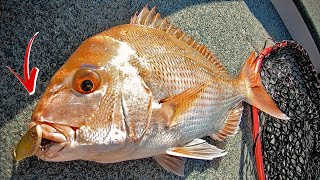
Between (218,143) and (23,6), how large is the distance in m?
0.84

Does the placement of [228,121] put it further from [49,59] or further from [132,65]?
[49,59]

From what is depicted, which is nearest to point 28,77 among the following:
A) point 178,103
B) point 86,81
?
point 86,81

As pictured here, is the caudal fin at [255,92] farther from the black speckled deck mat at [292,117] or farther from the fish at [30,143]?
the fish at [30,143]

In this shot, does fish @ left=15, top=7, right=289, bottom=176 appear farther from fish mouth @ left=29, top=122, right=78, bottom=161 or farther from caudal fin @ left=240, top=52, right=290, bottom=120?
caudal fin @ left=240, top=52, right=290, bottom=120

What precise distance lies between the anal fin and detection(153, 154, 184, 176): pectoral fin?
0.19m

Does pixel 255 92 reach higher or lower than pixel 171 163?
higher

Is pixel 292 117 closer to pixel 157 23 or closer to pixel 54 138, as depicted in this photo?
pixel 157 23

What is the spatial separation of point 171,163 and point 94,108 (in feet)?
1.44

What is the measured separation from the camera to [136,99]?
1.10 m

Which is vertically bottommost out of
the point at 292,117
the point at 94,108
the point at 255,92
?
the point at 292,117

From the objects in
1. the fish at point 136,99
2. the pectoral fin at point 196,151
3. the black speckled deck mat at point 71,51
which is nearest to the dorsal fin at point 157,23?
the fish at point 136,99

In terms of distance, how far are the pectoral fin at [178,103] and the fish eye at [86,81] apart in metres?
0.21

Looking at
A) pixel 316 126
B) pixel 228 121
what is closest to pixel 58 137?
pixel 228 121

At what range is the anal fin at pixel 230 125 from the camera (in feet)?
5.06
